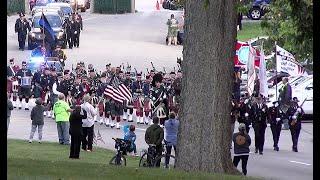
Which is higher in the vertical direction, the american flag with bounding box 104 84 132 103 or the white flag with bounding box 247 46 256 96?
the white flag with bounding box 247 46 256 96

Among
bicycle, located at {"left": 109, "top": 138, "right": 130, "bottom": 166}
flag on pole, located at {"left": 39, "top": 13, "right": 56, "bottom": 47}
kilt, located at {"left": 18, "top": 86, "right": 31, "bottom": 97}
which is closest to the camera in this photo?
bicycle, located at {"left": 109, "top": 138, "right": 130, "bottom": 166}

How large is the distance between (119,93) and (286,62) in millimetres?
6211

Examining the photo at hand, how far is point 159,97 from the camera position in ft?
119

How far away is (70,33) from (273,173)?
32.1 metres

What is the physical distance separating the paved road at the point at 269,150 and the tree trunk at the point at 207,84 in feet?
11.2

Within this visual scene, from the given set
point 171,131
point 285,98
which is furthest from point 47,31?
point 171,131

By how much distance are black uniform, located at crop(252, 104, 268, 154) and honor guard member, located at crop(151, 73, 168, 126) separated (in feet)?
11.5

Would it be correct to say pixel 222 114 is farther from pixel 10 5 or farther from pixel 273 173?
pixel 10 5

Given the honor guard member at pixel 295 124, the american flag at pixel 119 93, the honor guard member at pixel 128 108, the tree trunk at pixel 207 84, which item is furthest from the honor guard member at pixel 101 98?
the tree trunk at pixel 207 84

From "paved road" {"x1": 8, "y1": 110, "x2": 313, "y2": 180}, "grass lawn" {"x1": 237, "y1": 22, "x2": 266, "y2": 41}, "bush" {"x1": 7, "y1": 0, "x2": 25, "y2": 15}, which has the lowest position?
"paved road" {"x1": 8, "y1": 110, "x2": 313, "y2": 180}

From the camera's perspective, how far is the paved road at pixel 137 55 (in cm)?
2880

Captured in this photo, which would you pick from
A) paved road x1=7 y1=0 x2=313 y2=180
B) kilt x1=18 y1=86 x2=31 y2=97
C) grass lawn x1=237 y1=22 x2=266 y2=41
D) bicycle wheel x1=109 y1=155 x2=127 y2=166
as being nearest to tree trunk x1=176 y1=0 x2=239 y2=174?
bicycle wheel x1=109 y1=155 x2=127 y2=166

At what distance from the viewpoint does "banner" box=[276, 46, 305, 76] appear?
36.7 meters

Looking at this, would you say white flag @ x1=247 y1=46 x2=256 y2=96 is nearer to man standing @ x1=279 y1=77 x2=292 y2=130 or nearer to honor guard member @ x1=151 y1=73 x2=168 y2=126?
man standing @ x1=279 y1=77 x2=292 y2=130
